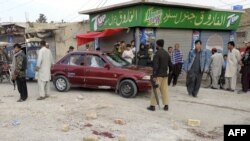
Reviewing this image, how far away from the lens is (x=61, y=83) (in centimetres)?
1208

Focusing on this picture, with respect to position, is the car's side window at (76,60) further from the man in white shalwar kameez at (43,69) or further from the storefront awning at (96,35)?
the storefront awning at (96,35)

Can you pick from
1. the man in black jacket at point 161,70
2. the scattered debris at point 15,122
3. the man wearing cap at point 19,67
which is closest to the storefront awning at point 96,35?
the man wearing cap at point 19,67

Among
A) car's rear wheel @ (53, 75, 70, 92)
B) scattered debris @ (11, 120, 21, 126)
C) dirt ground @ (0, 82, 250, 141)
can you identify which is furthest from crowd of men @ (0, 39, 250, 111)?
scattered debris @ (11, 120, 21, 126)

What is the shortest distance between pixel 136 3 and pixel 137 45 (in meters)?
1.77

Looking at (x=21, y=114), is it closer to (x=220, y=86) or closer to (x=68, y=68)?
(x=68, y=68)

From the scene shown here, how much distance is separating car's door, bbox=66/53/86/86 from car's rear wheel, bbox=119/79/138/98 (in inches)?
58.3

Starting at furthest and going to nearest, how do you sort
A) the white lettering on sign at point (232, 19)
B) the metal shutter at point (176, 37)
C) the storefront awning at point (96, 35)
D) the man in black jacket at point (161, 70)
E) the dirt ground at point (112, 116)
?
1. the white lettering on sign at point (232, 19)
2. the metal shutter at point (176, 37)
3. the storefront awning at point (96, 35)
4. the man in black jacket at point (161, 70)
5. the dirt ground at point (112, 116)

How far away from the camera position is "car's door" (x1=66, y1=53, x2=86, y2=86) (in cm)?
1180

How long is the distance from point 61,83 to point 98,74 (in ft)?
4.81

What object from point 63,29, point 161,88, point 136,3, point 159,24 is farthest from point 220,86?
point 63,29

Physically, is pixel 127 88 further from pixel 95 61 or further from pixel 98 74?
pixel 95 61

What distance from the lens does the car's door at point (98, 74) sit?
11.3 metres

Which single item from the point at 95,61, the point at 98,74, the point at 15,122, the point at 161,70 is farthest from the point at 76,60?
the point at 15,122

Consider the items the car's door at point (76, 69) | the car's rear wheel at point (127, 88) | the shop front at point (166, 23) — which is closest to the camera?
the car's rear wheel at point (127, 88)
